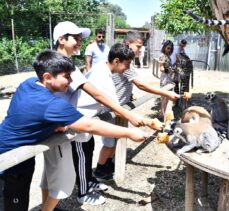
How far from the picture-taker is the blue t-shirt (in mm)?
1896

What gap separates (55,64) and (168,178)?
2.31 metres

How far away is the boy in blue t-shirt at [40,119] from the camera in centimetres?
191

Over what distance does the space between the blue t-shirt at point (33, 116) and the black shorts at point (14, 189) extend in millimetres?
195

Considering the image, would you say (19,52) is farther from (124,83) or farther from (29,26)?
(124,83)

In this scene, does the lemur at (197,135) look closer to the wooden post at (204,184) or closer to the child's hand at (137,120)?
the child's hand at (137,120)

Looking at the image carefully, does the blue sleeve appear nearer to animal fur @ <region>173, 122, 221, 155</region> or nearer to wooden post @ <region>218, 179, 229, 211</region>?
animal fur @ <region>173, 122, 221, 155</region>

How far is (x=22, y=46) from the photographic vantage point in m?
11.4

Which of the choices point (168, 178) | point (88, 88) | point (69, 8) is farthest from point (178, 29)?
point (69, 8)

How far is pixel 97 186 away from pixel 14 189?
139 centimetres

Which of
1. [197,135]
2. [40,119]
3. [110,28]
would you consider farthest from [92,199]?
Result: [110,28]

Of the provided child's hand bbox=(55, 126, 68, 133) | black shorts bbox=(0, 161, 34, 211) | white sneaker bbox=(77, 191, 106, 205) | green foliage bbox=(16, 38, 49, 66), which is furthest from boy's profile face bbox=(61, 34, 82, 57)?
green foliage bbox=(16, 38, 49, 66)

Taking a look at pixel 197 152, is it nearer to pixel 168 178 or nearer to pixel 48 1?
pixel 168 178

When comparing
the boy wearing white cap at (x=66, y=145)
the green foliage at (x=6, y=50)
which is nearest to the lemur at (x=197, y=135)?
the boy wearing white cap at (x=66, y=145)

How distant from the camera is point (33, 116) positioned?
193 cm
